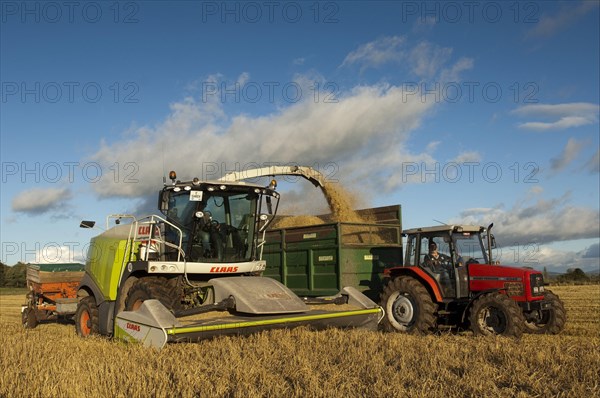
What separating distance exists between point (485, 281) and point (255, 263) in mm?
3414

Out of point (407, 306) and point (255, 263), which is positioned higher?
point (255, 263)

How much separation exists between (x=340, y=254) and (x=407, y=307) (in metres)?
1.43

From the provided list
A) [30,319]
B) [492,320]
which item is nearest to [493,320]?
[492,320]

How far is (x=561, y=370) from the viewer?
485cm

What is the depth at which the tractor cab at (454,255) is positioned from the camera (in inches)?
346

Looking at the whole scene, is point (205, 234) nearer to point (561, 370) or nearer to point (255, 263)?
point (255, 263)

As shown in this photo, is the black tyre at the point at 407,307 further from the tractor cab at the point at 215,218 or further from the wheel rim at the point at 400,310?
the tractor cab at the point at 215,218

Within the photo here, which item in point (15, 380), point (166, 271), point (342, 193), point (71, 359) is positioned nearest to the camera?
point (15, 380)

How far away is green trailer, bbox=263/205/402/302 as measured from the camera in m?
9.80

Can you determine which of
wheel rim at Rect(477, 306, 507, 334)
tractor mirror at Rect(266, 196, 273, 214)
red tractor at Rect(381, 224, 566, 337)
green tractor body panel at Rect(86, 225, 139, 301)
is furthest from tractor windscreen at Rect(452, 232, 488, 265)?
green tractor body panel at Rect(86, 225, 139, 301)

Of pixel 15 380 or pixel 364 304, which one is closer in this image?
pixel 15 380

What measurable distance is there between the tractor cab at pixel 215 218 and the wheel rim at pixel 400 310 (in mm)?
2334

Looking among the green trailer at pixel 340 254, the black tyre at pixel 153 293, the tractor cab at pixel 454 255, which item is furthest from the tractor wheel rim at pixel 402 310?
the black tyre at pixel 153 293

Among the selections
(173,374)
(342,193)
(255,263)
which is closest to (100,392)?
(173,374)
